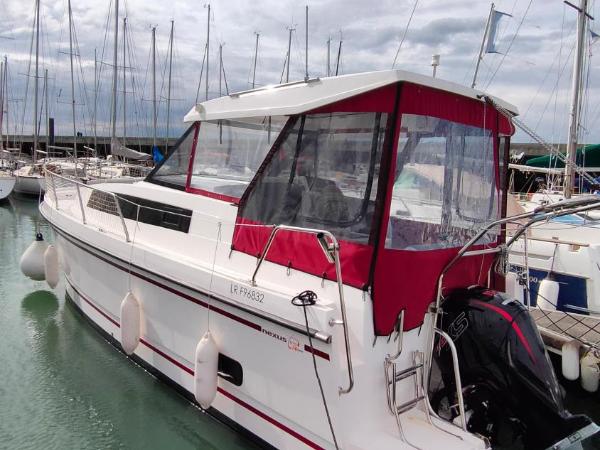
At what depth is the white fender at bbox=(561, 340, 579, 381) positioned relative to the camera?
4.92 meters

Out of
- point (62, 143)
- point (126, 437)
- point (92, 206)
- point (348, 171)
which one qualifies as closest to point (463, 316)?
point (348, 171)

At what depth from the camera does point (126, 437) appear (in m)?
3.81

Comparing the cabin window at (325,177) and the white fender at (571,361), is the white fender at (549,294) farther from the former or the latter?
the cabin window at (325,177)

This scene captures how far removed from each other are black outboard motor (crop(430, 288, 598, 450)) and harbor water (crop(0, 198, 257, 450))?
5.12 ft

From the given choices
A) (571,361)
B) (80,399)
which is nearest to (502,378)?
(571,361)

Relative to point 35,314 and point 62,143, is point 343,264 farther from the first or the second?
Answer: point 62,143

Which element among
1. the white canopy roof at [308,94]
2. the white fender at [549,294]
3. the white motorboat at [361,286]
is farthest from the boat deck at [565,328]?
the white canopy roof at [308,94]

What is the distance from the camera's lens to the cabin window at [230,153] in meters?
4.07

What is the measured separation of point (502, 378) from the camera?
115 inches

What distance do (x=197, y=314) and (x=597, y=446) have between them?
133 inches

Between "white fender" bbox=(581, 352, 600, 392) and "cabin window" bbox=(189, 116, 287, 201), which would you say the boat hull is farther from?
"white fender" bbox=(581, 352, 600, 392)

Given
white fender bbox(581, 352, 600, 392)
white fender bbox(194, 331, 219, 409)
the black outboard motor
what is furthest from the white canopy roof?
white fender bbox(581, 352, 600, 392)

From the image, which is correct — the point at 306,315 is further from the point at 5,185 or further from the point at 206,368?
the point at 5,185

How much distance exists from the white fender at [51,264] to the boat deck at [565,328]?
5.80 m
